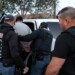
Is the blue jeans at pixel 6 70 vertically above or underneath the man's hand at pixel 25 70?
above

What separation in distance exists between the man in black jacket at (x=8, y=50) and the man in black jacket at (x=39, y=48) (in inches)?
17.3

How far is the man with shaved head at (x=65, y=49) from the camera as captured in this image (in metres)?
3.19

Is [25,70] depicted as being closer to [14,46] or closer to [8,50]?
[8,50]

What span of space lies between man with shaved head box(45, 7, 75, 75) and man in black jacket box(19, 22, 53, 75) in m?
2.43

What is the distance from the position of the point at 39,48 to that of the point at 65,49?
2.66 meters

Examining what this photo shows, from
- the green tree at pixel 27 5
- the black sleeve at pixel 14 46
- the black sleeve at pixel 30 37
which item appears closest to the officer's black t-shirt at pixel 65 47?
the black sleeve at pixel 14 46

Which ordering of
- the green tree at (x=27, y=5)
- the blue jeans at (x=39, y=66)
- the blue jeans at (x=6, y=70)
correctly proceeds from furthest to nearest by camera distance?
the green tree at (x=27, y=5), the blue jeans at (x=39, y=66), the blue jeans at (x=6, y=70)

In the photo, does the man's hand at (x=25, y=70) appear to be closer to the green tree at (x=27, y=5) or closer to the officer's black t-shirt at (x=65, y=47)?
the officer's black t-shirt at (x=65, y=47)

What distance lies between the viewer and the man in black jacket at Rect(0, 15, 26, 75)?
5295 mm

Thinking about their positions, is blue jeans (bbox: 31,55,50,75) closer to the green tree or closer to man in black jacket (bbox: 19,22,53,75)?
man in black jacket (bbox: 19,22,53,75)

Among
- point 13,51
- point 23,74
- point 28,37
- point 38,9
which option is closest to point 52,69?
point 13,51

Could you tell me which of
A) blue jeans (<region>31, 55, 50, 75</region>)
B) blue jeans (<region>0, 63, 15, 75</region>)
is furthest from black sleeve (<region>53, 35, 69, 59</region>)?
blue jeans (<region>31, 55, 50, 75</region>)

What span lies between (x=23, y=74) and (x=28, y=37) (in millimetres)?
800

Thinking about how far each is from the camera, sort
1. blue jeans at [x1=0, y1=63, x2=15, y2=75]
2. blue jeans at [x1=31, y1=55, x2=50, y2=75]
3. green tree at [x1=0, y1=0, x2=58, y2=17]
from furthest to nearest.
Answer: green tree at [x1=0, y1=0, x2=58, y2=17], blue jeans at [x1=31, y1=55, x2=50, y2=75], blue jeans at [x1=0, y1=63, x2=15, y2=75]
